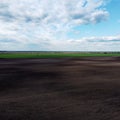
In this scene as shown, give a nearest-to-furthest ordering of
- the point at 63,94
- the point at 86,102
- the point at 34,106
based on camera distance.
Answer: the point at 34,106 < the point at 86,102 < the point at 63,94

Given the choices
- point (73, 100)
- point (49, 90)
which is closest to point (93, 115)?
point (73, 100)

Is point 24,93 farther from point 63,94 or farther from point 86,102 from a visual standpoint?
point 86,102

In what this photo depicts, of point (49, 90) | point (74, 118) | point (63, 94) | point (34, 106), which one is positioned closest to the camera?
point (74, 118)

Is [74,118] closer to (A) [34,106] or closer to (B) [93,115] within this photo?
(B) [93,115]

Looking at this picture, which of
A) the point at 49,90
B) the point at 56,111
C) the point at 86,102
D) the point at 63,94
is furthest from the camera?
the point at 49,90

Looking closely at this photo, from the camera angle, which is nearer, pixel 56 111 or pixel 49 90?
pixel 56 111

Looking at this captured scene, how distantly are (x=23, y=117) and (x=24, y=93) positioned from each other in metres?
4.94

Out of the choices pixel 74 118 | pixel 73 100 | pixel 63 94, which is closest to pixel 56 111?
pixel 74 118

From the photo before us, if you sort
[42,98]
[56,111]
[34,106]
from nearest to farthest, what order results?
[56,111]
[34,106]
[42,98]

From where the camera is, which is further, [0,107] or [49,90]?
[49,90]

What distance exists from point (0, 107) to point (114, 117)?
18.8 ft

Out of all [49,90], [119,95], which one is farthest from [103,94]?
[49,90]

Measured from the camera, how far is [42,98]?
531 inches

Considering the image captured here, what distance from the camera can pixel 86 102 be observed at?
499 inches
